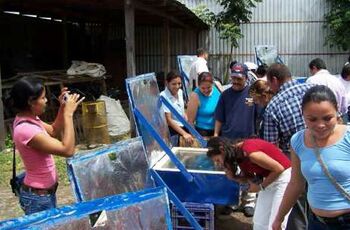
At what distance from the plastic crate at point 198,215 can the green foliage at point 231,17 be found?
37.0ft

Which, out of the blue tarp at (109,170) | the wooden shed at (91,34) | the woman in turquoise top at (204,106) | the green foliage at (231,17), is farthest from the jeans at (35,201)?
the green foliage at (231,17)

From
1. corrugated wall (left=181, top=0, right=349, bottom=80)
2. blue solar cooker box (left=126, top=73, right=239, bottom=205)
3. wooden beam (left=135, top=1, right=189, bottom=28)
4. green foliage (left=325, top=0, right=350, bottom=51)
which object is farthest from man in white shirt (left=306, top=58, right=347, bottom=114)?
corrugated wall (left=181, top=0, right=349, bottom=80)

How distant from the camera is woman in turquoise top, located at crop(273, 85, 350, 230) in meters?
2.26

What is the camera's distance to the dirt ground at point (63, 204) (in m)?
4.72

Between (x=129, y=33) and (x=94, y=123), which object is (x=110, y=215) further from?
(x=129, y=33)

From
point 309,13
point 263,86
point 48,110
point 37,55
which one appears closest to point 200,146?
point 263,86

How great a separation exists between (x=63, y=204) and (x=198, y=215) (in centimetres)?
210

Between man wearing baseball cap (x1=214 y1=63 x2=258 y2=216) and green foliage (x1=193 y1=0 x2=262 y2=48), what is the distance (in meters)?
10.1

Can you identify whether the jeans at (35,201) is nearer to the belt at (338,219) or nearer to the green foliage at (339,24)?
the belt at (338,219)

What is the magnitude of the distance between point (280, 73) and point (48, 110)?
21.2 ft

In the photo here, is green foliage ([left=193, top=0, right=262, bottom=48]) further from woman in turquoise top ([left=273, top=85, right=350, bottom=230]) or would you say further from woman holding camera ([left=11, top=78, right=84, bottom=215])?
woman in turquoise top ([left=273, top=85, right=350, bottom=230])

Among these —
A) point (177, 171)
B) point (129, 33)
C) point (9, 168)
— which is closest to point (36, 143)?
point (177, 171)

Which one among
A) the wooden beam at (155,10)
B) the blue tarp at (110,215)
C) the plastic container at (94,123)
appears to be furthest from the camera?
the wooden beam at (155,10)

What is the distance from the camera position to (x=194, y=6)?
15.9m
